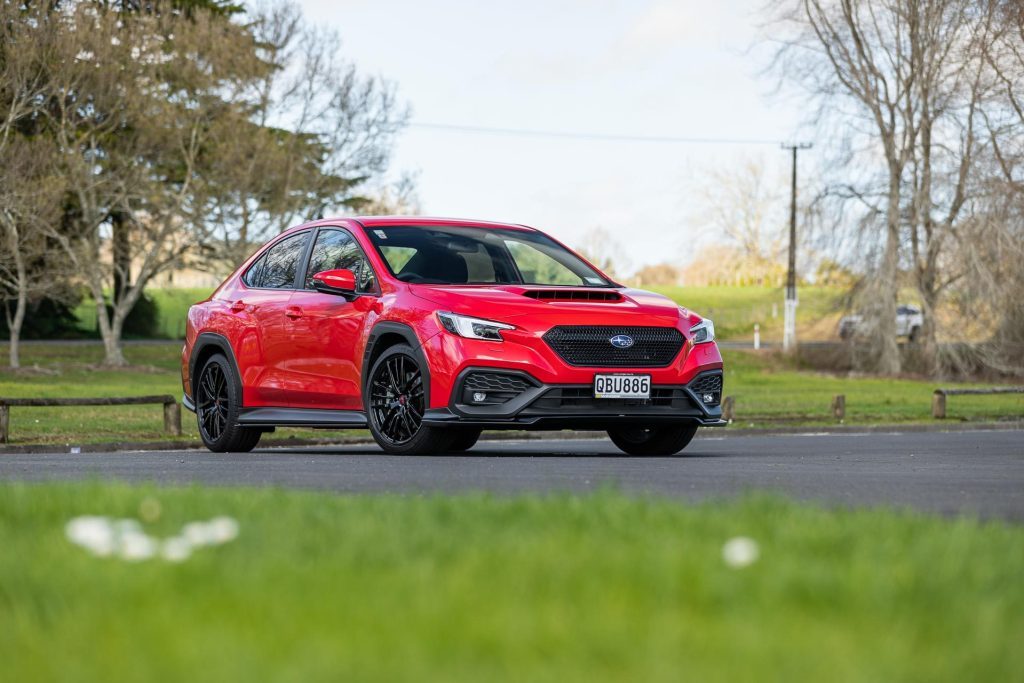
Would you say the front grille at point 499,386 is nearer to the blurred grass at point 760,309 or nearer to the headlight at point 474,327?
the headlight at point 474,327

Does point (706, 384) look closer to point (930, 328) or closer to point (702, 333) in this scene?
point (702, 333)

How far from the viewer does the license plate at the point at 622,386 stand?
11344mm

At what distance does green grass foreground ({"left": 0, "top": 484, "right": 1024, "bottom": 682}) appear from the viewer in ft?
10.8

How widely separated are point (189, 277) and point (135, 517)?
120 metres

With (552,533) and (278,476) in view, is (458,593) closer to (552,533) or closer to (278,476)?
(552,533)

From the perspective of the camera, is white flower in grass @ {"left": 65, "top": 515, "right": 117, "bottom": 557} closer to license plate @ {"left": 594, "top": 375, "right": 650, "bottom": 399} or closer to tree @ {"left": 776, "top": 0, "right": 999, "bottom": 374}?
license plate @ {"left": 594, "top": 375, "right": 650, "bottom": 399}

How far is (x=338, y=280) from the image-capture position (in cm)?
1205

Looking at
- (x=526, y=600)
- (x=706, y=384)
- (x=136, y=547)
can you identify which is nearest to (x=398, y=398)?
(x=706, y=384)

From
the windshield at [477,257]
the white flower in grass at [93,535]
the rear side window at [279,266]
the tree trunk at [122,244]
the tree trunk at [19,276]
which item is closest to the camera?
the white flower in grass at [93,535]

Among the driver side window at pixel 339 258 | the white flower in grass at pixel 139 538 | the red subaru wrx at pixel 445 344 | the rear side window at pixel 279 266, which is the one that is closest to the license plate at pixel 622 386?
the red subaru wrx at pixel 445 344

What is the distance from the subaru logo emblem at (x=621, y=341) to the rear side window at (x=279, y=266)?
3114 millimetres

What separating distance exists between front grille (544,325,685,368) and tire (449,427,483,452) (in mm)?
1008

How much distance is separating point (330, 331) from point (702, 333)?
292 cm

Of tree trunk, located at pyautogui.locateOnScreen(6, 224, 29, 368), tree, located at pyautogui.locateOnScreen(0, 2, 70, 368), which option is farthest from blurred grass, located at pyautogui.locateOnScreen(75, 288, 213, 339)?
tree, located at pyautogui.locateOnScreen(0, 2, 70, 368)
